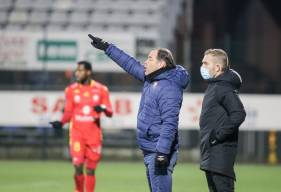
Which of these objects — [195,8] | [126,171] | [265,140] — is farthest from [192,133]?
[195,8]

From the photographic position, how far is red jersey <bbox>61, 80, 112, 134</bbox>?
14.4 metres

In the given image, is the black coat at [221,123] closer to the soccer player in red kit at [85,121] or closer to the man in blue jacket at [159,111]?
the man in blue jacket at [159,111]

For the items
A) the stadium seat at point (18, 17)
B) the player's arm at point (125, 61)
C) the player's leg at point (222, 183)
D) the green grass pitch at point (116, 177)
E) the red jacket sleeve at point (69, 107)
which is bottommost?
the green grass pitch at point (116, 177)

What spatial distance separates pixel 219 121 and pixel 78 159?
522 centimetres

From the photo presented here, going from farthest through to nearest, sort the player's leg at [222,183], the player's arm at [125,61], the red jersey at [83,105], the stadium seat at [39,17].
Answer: the stadium seat at [39,17]
the red jersey at [83,105]
the player's arm at [125,61]
the player's leg at [222,183]

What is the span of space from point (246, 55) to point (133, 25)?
382 cm

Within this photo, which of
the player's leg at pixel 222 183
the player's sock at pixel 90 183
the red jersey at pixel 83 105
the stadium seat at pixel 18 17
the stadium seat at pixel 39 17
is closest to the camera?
the player's leg at pixel 222 183

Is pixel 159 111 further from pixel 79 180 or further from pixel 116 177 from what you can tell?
pixel 116 177

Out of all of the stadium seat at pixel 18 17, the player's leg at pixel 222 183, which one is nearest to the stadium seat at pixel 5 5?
the stadium seat at pixel 18 17

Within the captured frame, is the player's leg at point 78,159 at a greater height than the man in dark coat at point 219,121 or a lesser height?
lesser

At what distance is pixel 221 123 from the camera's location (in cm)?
923

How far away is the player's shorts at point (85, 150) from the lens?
46.5ft

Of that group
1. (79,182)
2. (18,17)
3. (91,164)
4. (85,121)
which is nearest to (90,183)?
(79,182)

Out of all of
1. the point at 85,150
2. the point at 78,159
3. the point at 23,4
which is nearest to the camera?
the point at 78,159
